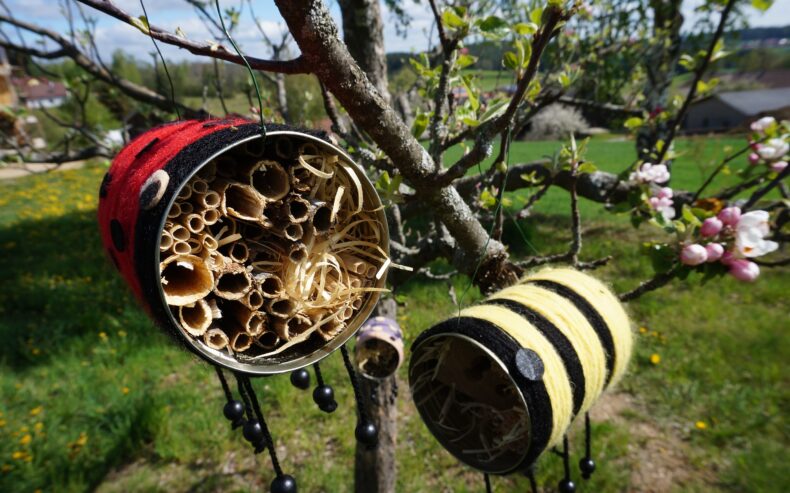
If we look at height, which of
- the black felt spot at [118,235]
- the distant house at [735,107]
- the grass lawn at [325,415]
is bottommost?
the distant house at [735,107]

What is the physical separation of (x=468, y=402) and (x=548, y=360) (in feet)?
1.04

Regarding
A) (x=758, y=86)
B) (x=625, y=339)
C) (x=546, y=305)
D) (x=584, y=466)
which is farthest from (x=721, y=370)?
(x=758, y=86)

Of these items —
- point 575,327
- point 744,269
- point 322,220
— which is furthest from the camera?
point 744,269

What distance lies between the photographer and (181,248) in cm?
73

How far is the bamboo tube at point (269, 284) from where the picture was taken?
0.81 m

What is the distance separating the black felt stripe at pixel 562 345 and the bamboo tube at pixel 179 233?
724mm

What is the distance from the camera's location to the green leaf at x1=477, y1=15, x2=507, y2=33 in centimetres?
103

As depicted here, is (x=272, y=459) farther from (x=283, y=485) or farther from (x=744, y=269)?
(x=744, y=269)

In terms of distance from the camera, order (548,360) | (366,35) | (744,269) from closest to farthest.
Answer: (548,360) → (744,269) → (366,35)

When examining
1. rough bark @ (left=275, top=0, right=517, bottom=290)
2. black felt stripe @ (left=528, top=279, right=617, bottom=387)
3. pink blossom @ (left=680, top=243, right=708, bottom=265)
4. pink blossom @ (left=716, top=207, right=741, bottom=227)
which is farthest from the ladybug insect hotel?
pink blossom @ (left=716, top=207, right=741, bottom=227)

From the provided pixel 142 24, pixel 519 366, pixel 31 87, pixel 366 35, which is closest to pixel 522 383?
pixel 519 366

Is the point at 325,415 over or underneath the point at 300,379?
underneath

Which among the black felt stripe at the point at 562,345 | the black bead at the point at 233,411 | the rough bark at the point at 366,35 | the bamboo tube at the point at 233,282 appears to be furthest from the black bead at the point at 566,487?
the rough bark at the point at 366,35

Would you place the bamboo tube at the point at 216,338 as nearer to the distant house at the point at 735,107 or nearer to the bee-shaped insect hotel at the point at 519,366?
Answer: the bee-shaped insect hotel at the point at 519,366
